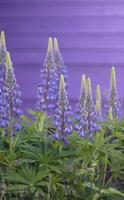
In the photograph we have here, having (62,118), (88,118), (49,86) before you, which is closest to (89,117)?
(88,118)

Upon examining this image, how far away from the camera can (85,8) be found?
677 cm

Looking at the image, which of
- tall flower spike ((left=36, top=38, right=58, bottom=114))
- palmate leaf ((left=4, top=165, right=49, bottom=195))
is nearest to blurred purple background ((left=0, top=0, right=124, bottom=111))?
tall flower spike ((left=36, top=38, right=58, bottom=114))

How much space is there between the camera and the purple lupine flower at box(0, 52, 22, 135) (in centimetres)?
238

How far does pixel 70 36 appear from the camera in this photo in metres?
6.41

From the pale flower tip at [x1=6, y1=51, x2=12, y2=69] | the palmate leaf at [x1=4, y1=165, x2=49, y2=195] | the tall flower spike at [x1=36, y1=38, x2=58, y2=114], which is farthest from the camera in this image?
the tall flower spike at [x1=36, y1=38, x2=58, y2=114]

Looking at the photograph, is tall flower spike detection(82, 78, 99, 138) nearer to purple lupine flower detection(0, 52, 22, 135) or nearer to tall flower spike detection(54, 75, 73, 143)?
tall flower spike detection(54, 75, 73, 143)

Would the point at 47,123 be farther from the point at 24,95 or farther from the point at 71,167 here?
the point at 24,95

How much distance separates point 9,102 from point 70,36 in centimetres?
407

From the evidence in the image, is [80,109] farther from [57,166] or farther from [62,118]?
[57,166]

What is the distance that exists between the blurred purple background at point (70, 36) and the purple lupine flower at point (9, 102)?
291cm

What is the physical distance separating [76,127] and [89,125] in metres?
0.08

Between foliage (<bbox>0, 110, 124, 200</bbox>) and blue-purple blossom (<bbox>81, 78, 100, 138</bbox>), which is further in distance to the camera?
blue-purple blossom (<bbox>81, 78, 100, 138</bbox>)

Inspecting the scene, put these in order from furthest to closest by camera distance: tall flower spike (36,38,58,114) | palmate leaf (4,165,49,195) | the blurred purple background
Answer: the blurred purple background, tall flower spike (36,38,58,114), palmate leaf (4,165,49,195)

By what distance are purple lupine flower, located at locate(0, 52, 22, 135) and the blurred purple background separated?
2.91 metres
